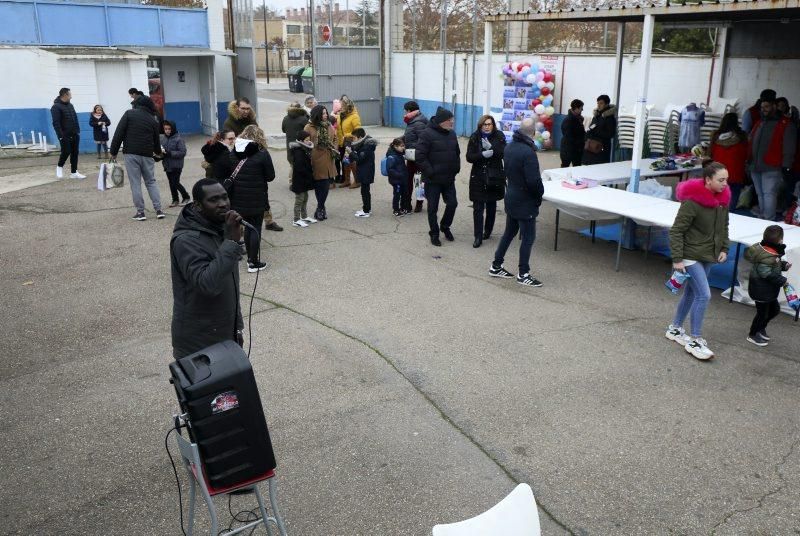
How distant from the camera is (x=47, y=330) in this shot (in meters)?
6.88

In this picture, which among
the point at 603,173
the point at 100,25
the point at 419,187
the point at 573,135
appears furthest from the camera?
the point at 100,25

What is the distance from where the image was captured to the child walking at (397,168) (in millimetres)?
10773

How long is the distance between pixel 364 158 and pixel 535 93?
872 cm

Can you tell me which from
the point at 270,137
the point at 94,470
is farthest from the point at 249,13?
the point at 94,470

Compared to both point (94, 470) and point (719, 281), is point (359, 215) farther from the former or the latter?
point (94, 470)

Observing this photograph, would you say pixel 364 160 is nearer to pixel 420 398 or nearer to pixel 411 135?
pixel 411 135

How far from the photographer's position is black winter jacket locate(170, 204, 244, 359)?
148 inches

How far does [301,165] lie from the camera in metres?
9.92

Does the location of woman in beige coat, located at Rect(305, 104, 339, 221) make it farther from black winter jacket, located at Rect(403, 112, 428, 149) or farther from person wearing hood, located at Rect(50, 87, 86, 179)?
person wearing hood, located at Rect(50, 87, 86, 179)

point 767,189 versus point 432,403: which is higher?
point 767,189

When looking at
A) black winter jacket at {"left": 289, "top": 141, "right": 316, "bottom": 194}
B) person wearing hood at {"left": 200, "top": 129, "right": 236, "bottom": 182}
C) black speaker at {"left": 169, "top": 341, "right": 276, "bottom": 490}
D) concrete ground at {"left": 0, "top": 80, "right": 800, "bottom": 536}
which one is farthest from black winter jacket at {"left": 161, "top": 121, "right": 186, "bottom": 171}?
black speaker at {"left": 169, "top": 341, "right": 276, "bottom": 490}

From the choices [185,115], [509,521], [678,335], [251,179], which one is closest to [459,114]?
[185,115]

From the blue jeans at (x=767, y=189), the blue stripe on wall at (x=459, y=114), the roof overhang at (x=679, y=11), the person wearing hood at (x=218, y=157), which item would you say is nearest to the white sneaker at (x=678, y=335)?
the roof overhang at (x=679, y=11)

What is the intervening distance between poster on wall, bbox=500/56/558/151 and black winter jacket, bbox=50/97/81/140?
9.90 meters
